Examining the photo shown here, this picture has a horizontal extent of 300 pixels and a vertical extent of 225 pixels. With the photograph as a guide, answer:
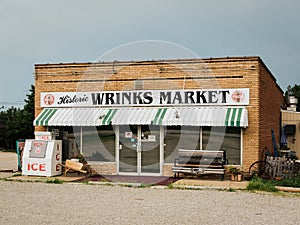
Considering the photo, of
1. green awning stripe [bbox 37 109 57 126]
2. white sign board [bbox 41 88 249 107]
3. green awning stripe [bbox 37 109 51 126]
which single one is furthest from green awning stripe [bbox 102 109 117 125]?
green awning stripe [bbox 37 109 51 126]

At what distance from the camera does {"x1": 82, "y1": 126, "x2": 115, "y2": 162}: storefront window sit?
17484mm

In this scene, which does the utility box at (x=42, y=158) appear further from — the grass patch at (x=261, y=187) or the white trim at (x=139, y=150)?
the grass patch at (x=261, y=187)

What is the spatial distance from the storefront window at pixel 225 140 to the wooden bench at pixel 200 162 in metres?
0.27

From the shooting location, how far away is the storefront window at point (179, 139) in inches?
653

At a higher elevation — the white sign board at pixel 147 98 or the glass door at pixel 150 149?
the white sign board at pixel 147 98

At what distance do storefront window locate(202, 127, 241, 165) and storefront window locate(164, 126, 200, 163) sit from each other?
0.32 meters

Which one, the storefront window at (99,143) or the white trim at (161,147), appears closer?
the white trim at (161,147)

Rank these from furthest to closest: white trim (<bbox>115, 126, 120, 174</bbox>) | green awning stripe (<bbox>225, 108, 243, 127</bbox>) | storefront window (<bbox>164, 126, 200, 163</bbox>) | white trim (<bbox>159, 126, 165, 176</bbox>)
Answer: white trim (<bbox>115, 126, 120, 174</bbox>)
white trim (<bbox>159, 126, 165, 176</bbox>)
storefront window (<bbox>164, 126, 200, 163</bbox>)
green awning stripe (<bbox>225, 108, 243, 127</bbox>)

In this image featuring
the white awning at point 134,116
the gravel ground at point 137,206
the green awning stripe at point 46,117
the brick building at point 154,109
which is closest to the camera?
the gravel ground at point 137,206

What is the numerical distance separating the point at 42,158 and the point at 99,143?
2.20m

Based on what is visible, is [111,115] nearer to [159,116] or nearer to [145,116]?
[145,116]

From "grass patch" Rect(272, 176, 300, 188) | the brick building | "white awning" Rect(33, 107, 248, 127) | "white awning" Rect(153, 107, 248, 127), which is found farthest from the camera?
the brick building

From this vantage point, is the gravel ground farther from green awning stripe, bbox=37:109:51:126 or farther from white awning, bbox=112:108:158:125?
green awning stripe, bbox=37:109:51:126

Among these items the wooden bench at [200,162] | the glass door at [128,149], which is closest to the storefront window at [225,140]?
the wooden bench at [200,162]
